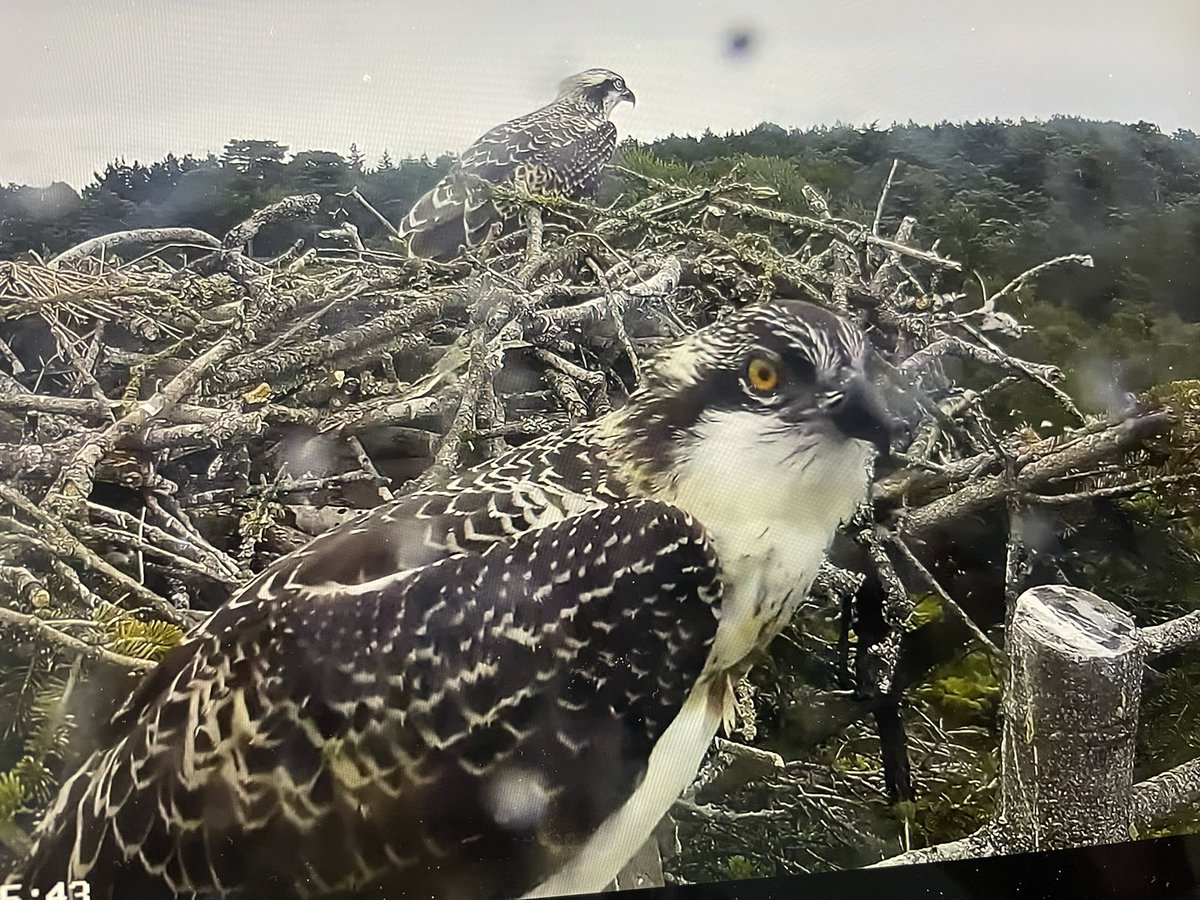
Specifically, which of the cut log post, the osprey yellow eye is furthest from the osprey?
the cut log post

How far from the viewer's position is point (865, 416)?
797 millimetres

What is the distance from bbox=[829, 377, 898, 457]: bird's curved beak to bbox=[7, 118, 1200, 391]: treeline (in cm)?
16

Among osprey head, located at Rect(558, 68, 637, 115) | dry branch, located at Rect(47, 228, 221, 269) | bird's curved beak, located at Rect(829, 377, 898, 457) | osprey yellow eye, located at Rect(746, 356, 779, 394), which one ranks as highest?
osprey head, located at Rect(558, 68, 637, 115)

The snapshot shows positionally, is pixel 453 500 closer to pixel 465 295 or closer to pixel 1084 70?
pixel 465 295

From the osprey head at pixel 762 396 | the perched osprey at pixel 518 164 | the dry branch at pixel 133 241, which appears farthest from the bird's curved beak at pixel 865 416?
the dry branch at pixel 133 241

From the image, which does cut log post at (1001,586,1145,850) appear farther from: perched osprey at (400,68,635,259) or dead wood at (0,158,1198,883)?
perched osprey at (400,68,635,259)

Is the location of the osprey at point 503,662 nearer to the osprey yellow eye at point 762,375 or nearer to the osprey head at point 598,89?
the osprey yellow eye at point 762,375

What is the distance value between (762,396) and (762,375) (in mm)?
20

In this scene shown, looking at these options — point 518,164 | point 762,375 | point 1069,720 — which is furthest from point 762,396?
point 1069,720

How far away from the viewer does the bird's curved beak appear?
79 cm

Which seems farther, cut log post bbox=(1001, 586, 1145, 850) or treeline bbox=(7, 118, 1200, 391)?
cut log post bbox=(1001, 586, 1145, 850)

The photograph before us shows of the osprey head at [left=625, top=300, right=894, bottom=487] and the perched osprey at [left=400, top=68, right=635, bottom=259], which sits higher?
the perched osprey at [left=400, top=68, right=635, bottom=259]

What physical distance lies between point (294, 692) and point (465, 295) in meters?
Answer: 0.38

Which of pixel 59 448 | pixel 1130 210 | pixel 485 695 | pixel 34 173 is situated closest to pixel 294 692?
pixel 485 695
